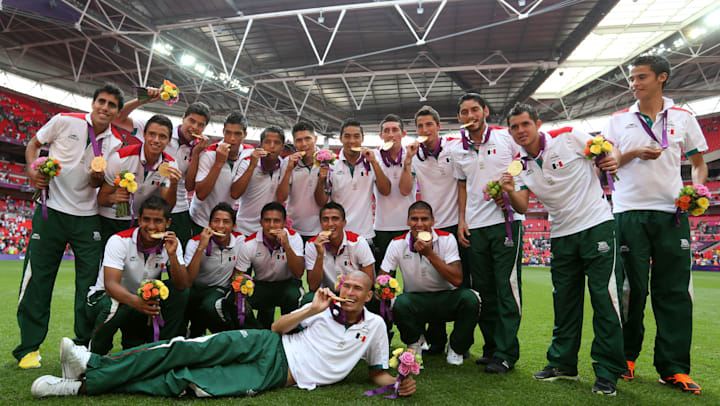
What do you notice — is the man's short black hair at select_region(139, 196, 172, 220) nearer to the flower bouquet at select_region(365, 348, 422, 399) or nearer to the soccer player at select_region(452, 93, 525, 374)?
the flower bouquet at select_region(365, 348, 422, 399)

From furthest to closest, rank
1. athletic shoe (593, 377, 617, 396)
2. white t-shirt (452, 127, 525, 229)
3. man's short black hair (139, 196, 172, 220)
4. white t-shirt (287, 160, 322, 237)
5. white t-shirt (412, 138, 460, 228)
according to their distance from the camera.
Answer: white t-shirt (287, 160, 322, 237), white t-shirt (412, 138, 460, 228), white t-shirt (452, 127, 525, 229), man's short black hair (139, 196, 172, 220), athletic shoe (593, 377, 617, 396)

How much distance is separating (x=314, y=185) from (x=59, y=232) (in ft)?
9.72

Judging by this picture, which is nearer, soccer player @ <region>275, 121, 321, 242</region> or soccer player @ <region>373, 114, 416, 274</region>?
soccer player @ <region>373, 114, 416, 274</region>

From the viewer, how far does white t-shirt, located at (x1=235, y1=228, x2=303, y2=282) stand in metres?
5.09

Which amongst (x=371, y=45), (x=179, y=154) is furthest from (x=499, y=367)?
(x=371, y=45)

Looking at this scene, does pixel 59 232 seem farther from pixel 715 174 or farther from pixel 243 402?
pixel 715 174

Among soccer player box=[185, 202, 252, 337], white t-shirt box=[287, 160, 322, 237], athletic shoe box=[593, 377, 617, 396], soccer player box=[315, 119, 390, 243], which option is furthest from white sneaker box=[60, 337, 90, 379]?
athletic shoe box=[593, 377, 617, 396]

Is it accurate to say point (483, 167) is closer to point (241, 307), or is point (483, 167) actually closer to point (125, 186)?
point (241, 307)

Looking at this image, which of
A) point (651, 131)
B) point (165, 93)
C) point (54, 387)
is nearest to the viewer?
point (54, 387)

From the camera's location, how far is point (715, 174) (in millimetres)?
33812

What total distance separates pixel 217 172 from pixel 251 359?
2.62m

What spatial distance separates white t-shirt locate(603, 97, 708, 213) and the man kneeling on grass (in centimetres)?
274

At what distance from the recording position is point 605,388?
3541 millimetres

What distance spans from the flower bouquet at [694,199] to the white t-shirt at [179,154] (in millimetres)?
5548
